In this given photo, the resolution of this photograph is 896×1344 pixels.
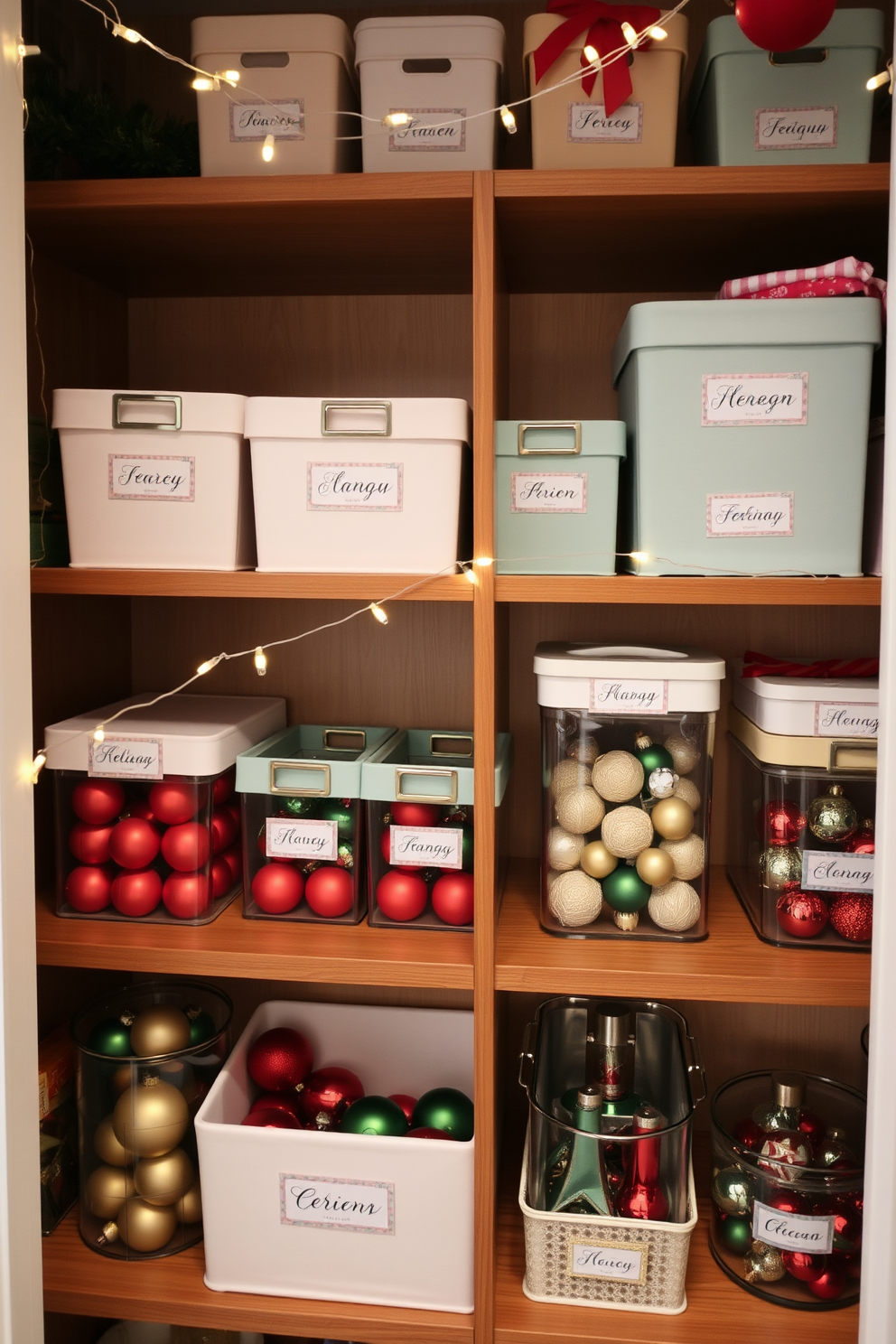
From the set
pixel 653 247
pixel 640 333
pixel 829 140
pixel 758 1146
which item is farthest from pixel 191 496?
pixel 758 1146

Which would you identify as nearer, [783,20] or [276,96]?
[783,20]

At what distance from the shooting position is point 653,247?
1350 mm

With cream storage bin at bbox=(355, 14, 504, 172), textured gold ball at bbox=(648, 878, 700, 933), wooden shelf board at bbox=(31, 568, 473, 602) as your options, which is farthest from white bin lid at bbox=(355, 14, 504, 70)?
textured gold ball at bbox=(648, 878, 700, 933)

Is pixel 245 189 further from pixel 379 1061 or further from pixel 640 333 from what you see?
pixel 379 1061

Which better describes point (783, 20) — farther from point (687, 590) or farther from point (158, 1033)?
point (158, 1033)

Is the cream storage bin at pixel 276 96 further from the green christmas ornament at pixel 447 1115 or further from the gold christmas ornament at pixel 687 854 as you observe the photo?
the green christmas ornament at pixel 447 1115

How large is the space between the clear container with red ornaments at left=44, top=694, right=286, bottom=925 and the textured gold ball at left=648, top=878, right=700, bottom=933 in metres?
0.61

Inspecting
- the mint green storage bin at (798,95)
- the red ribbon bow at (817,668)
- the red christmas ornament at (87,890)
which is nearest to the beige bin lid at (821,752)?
the red ribbon bow at (817,668)

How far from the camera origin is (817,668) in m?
1.35

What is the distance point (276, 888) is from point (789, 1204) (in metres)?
0.78

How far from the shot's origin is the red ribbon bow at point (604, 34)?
3.80 ft

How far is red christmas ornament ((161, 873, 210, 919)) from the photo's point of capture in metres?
1.36

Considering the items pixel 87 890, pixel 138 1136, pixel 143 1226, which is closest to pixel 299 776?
pixel 87 890

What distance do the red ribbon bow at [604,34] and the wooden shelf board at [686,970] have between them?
3.39 feet
